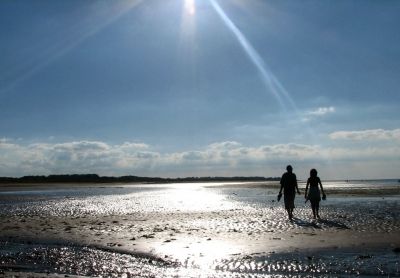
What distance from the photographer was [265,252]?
508 inches

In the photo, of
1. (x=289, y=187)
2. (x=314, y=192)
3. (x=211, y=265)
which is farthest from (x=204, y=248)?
(x=314, y=192)

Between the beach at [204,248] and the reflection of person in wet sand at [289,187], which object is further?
the reflection of person in wet sand at [289,187]

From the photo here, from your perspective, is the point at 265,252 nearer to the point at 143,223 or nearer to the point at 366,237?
the point at 366,237

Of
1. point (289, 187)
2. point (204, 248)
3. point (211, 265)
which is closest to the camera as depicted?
point (211, 265)

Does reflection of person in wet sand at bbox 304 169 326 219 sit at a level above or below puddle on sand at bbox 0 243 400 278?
above

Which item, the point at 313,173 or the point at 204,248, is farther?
the point at 313,173

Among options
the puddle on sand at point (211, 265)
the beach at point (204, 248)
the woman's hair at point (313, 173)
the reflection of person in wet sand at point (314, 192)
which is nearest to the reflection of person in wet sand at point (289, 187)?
the reflection of person in wet sand at point (314, 192)

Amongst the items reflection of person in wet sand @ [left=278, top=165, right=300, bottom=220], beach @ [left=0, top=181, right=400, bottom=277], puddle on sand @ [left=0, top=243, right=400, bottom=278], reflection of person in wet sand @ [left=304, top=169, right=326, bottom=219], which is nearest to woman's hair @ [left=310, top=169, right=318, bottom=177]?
reflection of person in wet sand @ [left=304, top=169, right=326, bottom=219]

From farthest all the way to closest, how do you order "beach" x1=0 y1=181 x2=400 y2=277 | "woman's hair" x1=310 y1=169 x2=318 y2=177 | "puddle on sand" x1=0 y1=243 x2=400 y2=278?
"woman's hair" x1=310 y1=169 x2=318 y2=177
"beach" x1=0 y1=181 x2=400 y2=277
"puddle on sand" x1=0 y1=243 x2=400 y2=278

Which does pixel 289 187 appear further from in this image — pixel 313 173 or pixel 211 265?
pixel 211 265

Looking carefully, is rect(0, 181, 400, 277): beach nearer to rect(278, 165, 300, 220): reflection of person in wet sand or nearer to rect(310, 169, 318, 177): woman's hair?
rect(278, 165, 300, 220): reflection of person in wet sand

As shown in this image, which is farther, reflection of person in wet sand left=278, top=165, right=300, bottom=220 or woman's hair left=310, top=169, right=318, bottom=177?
woman's hair left=310, top=169, right=318, bottom=177


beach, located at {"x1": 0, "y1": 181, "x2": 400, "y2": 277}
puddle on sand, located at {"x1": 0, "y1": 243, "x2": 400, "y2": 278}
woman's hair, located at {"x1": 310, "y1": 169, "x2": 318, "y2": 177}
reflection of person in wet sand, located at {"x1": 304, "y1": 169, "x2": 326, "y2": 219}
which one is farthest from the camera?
woman's hair, located at {"x1": 310, "y1": 169, "x2": 318, "y2": 177}

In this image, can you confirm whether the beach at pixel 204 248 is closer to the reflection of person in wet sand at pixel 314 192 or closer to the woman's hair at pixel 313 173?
the reflection of person in wet sand at pixel 314 192
